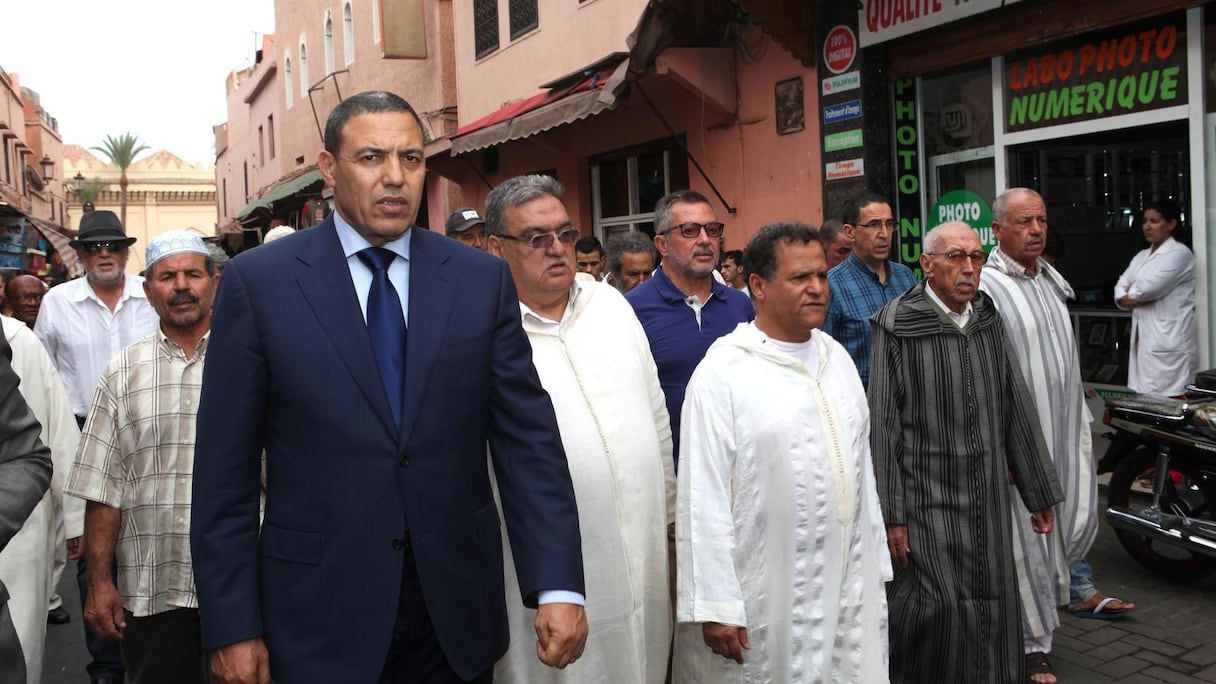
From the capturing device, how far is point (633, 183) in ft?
45.9

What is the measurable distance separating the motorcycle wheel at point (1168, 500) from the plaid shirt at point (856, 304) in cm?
178

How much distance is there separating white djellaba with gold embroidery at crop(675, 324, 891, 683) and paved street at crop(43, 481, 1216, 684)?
1.84 meters

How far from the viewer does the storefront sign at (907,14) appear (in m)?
8.47

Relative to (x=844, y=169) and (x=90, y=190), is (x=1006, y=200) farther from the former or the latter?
(x=90, y=190)

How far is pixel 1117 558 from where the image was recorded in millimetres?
6512

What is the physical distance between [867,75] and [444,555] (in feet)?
26.3

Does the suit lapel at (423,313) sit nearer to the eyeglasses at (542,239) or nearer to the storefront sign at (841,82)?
the eyeglasses at (542,239)

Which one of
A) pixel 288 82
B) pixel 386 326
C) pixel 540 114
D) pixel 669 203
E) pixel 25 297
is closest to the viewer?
pixel 386 326

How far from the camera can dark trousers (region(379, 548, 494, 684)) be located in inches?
102

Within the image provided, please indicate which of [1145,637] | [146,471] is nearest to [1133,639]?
[1145,637]

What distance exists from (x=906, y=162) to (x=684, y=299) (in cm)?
588

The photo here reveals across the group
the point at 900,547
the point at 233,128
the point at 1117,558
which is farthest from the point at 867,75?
the point at 233,128

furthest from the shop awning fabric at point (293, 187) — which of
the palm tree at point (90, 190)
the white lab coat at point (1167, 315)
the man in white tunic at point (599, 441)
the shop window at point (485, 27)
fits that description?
the palm tree at point (90, 190)

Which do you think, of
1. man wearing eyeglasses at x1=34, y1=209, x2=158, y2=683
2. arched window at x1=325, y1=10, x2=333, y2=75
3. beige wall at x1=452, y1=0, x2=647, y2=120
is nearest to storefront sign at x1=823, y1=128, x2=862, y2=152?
beige wall at x1=452, y1=0, x2=647, y2=120
